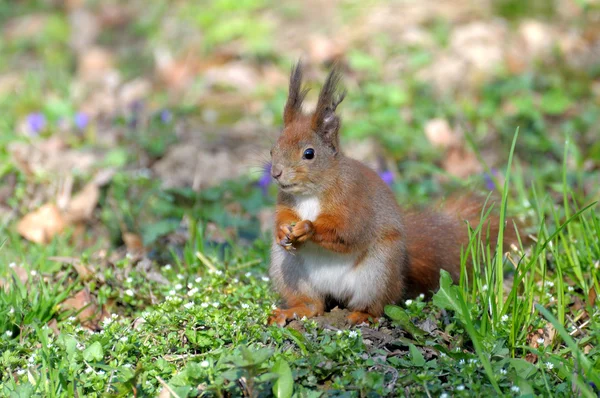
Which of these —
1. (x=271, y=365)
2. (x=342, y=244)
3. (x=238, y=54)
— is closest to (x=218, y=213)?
(x=342, y=244)

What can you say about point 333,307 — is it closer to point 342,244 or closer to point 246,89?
point 342,244

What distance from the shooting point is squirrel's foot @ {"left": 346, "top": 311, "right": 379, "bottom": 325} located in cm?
272

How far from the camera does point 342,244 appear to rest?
261 cm

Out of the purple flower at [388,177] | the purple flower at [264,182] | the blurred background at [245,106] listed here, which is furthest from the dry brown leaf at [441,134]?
the purple flower at [264,182]

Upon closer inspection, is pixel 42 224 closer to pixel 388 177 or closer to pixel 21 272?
pixel 21 272

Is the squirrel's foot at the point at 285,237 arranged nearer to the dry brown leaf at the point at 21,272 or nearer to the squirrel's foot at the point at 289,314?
the squirrel's foot at the point at 289,314

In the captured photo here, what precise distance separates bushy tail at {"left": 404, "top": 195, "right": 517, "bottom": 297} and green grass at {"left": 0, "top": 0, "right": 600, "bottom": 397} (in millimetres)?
104

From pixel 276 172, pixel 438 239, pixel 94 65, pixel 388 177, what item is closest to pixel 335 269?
pixel 276 172

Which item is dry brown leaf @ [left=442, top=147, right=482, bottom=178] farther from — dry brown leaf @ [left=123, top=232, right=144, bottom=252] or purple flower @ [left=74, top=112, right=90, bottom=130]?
purple flower @ [left=74, top=112, right=90, bottom=130]

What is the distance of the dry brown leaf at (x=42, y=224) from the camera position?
385 centimetres

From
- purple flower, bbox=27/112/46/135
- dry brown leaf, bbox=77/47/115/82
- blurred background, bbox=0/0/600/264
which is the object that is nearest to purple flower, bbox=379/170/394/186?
blurred background, bbox=0/0/600/264

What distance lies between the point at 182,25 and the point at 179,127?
193 centimetres

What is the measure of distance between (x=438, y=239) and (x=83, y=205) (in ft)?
6.61

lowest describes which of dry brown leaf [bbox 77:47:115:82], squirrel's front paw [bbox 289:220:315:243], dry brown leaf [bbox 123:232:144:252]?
dry brown leaf [bbox 123:232:144:252]
